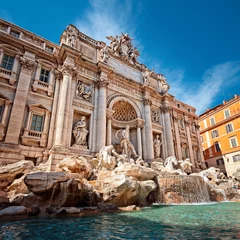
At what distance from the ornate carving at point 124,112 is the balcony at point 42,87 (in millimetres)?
6568

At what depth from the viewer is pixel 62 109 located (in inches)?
476

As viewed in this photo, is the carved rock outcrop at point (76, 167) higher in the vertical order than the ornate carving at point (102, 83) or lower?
lower

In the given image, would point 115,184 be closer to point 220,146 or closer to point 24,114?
point 24,114

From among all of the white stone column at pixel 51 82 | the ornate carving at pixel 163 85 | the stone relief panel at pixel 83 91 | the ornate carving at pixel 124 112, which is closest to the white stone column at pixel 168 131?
the ornate carving at pixel 163 85

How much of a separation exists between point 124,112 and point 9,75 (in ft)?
34.9

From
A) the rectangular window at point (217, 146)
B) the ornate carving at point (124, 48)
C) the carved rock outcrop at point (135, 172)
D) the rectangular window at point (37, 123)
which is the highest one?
the ornate carving at point (124, 48)

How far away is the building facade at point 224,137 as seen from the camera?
2273 cm

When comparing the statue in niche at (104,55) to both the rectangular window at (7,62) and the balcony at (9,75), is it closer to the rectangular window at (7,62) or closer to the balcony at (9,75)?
the rectangular window at (7,62)

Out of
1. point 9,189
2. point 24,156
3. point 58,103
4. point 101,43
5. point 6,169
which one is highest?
point 101,43

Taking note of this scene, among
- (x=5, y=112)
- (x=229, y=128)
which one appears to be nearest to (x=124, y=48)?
(x=5, y=112)

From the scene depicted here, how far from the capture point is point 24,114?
11.3 metres

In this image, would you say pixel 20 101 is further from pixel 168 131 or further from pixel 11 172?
pixel 168 131

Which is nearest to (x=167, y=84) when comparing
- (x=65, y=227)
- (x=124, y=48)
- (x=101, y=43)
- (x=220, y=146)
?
(x=124, y=48)

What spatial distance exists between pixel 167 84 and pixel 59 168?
1785cm
